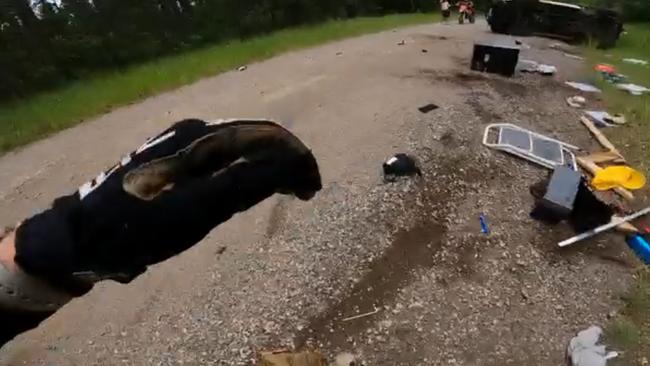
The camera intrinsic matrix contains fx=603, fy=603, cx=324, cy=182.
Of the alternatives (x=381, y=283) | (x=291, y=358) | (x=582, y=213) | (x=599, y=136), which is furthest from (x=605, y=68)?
(x=291, y=358)

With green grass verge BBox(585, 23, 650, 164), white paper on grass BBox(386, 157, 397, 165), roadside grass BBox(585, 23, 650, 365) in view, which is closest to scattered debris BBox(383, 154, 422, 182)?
white paper on grass BBox(386, 157, 397, 165)

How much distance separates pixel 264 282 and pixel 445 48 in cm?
1377

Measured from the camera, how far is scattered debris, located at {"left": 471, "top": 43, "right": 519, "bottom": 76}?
14.6 m

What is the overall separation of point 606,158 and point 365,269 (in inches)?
223

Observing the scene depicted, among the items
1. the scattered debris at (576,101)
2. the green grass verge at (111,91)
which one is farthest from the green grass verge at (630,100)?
the green grass verge at (111,91)

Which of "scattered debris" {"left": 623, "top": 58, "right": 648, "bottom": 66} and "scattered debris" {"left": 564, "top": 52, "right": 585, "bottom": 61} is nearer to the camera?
"scattered debris" {"left": 623, "top": 58, "right": 648, "bottom": 66}

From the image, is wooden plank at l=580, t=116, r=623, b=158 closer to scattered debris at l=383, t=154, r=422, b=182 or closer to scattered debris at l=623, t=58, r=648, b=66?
scattered debris at l=383, t=154, r=422, b=182

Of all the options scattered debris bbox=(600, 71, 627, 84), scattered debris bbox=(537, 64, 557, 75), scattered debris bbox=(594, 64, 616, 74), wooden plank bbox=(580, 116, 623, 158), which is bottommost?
scattered debris bbox=(594, 64, 616, 74)

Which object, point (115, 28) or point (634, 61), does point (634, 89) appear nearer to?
point (634, 61)

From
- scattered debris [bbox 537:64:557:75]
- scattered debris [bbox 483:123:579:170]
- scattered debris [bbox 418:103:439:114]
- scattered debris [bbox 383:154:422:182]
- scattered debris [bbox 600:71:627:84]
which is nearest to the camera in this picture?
scattered debris [bbox 383:154:422:182]

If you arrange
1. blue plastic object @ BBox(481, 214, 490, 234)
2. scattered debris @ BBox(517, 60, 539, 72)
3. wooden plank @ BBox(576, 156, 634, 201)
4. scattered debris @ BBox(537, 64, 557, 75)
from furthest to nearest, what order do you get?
scattered debris @ BBox(517, 60, 539, 72) < scattered debris @ BBox(537, 64, 557, 75) < wooden plank @ BBox(576, 156, 634, 201) < blue plastic object @ BBox(481, 214, 490, 234)

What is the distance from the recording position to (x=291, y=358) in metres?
5.42

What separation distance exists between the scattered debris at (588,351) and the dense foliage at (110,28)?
2001cm

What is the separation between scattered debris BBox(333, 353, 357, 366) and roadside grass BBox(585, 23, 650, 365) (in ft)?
8.63
